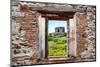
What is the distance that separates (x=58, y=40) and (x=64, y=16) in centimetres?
37

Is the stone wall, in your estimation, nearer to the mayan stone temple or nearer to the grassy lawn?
the mayan stone temple

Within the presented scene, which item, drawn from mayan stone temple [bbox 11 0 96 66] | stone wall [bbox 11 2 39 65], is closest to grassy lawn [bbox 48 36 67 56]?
mayan stone temple [bbox 11 0 96 66]

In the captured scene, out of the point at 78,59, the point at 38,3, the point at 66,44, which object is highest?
the point at 38,3

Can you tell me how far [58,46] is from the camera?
301 centimetres

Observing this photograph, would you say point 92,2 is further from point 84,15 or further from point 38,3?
point 38,3

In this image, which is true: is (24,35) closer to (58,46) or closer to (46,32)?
(46,32)

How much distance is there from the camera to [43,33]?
2.92 metres

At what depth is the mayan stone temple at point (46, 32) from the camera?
2810 millimetres

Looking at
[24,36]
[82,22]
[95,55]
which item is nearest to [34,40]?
[24,36]

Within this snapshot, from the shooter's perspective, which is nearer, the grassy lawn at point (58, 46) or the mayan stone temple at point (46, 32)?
the mayan stone temple at point (46, 32)

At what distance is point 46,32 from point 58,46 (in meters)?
0.28

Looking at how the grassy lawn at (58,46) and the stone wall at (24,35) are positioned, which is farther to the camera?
the grassy lawn at (58,46)

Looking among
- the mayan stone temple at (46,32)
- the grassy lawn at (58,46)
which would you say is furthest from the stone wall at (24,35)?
the grassy lawn at (58,46)

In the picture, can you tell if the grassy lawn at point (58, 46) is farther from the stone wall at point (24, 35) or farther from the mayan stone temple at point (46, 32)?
the stone wall at point (24, 35)
